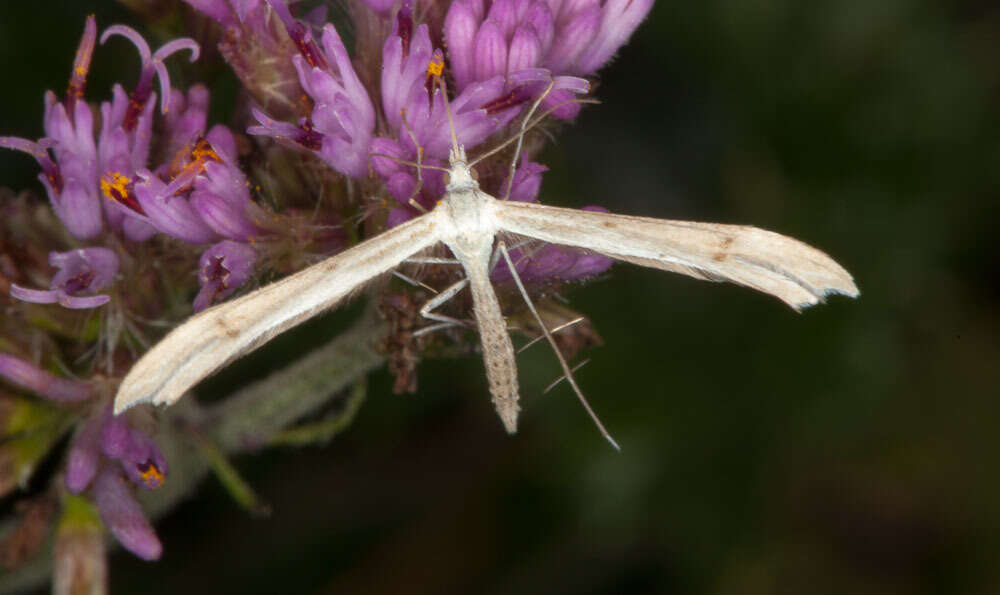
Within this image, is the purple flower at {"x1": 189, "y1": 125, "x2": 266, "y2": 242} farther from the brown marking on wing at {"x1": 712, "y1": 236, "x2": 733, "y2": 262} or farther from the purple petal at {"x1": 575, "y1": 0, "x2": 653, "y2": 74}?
the brown marking on wing at {"x1": 712, "y1": 236, "x2": 733, "y2": 262}

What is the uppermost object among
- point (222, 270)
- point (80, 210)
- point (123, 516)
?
point (222, 270)

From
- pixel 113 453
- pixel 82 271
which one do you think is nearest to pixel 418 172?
pixel 82 271

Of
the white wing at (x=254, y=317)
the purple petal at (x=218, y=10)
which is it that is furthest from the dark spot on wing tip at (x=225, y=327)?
the purple petal at (x=218, y=10)

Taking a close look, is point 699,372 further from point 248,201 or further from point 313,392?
point 248,201

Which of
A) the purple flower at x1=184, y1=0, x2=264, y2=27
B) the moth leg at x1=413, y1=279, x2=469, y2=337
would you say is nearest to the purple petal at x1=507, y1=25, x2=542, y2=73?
the moth leg at x1=413, y1=279, x2=469, y2=337

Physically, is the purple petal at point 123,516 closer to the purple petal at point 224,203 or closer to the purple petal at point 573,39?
the purple petal at point 224,203

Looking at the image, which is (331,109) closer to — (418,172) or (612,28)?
(418,172)
